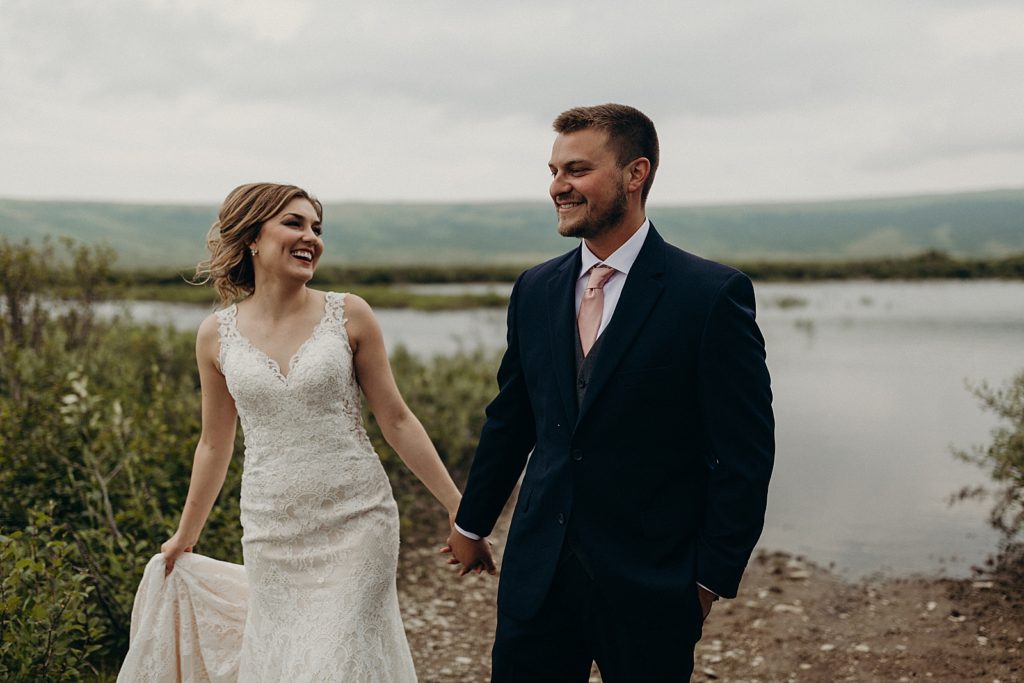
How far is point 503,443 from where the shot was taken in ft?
12.1

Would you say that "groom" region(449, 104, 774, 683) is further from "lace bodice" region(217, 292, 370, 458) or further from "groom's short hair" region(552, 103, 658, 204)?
"lace bodice" region(217, 292, 370, 458)

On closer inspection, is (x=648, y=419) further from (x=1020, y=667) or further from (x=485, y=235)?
(x=485, y=235)

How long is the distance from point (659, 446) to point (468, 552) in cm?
102

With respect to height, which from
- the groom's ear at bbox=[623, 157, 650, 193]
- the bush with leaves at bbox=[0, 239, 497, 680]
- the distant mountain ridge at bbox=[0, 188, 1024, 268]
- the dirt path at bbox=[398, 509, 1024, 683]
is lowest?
the dirt path at bbox=[398, 509, 1024, 683]

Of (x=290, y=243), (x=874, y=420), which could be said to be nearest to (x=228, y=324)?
(x=290, y=243)

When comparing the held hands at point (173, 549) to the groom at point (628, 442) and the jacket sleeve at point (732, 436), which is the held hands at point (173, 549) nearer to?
the groom at point (628, 442)

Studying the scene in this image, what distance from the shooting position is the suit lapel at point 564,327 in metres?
3.30

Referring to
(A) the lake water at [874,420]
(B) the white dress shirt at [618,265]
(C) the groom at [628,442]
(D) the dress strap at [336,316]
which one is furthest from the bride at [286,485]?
→ (A) the lake water at [874,420]

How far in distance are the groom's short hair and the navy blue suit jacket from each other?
12.1 inches

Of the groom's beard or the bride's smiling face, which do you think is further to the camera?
the bride's smiling face

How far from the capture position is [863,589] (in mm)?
7574

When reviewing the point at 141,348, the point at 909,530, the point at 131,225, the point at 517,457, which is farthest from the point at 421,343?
the point at 131,225

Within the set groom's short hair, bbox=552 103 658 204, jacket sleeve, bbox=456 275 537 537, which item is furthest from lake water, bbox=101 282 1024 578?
groom's short hair, bbox=552 103 658 204

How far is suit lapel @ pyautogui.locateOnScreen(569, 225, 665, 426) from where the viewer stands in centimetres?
320
